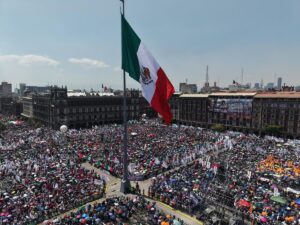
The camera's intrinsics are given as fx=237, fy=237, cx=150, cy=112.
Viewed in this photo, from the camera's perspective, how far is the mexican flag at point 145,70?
17797mm

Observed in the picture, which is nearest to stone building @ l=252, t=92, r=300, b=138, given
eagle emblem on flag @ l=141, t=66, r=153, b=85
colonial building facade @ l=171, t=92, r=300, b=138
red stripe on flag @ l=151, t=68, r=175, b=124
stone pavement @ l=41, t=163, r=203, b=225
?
colonial building facade @ l=171, t=92, r=300, b=138

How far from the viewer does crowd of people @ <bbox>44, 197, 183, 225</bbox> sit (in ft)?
69.8

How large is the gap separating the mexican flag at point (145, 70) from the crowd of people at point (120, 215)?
10.7 metres

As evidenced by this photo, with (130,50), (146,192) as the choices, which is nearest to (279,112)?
(146,192)

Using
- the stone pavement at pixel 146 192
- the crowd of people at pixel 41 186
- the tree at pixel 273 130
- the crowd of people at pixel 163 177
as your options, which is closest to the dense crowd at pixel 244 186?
the crowd of people at pixel 163 177

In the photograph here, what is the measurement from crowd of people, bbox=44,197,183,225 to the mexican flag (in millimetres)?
10746

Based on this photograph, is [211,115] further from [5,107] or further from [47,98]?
[5,107]

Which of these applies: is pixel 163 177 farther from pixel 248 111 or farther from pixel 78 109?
pixel 78 109

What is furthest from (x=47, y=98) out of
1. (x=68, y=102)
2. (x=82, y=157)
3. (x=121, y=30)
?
(x=121, y=30)

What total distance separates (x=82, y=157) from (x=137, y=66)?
30561mm

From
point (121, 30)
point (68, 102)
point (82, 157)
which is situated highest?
point (121, 30)

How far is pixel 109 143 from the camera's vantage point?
174 feet

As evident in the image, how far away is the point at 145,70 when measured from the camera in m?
18.0

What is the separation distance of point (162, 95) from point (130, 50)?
13.7 feet
